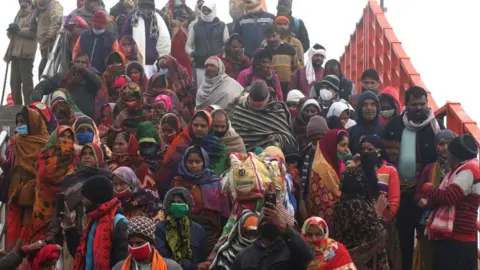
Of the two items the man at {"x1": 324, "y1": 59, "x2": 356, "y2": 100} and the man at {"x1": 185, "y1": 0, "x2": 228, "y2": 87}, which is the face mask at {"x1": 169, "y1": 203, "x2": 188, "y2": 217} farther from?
the man at {"x1": 185, "y1": 0, "x2": 228, "y2": 87}

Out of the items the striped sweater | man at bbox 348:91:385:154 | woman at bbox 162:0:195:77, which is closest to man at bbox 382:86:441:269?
man at bbox 348:91:385:154

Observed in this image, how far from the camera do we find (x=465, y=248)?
45.3ft

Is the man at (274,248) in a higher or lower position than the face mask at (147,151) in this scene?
higher

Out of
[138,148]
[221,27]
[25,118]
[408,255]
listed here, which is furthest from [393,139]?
[221,27]

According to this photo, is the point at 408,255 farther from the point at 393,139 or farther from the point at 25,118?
the point at 25,118

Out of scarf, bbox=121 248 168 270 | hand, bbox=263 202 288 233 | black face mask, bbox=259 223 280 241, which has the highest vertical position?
hand, bbox=263 202 288 233

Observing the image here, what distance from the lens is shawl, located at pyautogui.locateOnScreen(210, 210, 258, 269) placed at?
1259cm

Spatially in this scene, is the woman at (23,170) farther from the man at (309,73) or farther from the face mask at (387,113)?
the man at (309,73)

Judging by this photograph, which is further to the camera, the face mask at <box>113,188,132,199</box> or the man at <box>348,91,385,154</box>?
the man at <box>348,91,385,154</box>

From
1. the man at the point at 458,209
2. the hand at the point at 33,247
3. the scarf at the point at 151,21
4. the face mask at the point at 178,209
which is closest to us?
the hand at the point at 33,247

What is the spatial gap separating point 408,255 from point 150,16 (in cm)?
686

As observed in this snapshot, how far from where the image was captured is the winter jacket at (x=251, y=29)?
19938 mm

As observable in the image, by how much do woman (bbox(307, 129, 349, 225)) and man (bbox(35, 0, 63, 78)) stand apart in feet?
23.8

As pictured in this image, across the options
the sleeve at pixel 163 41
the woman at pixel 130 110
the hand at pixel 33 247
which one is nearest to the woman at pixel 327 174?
the woman at pixel 130 110
